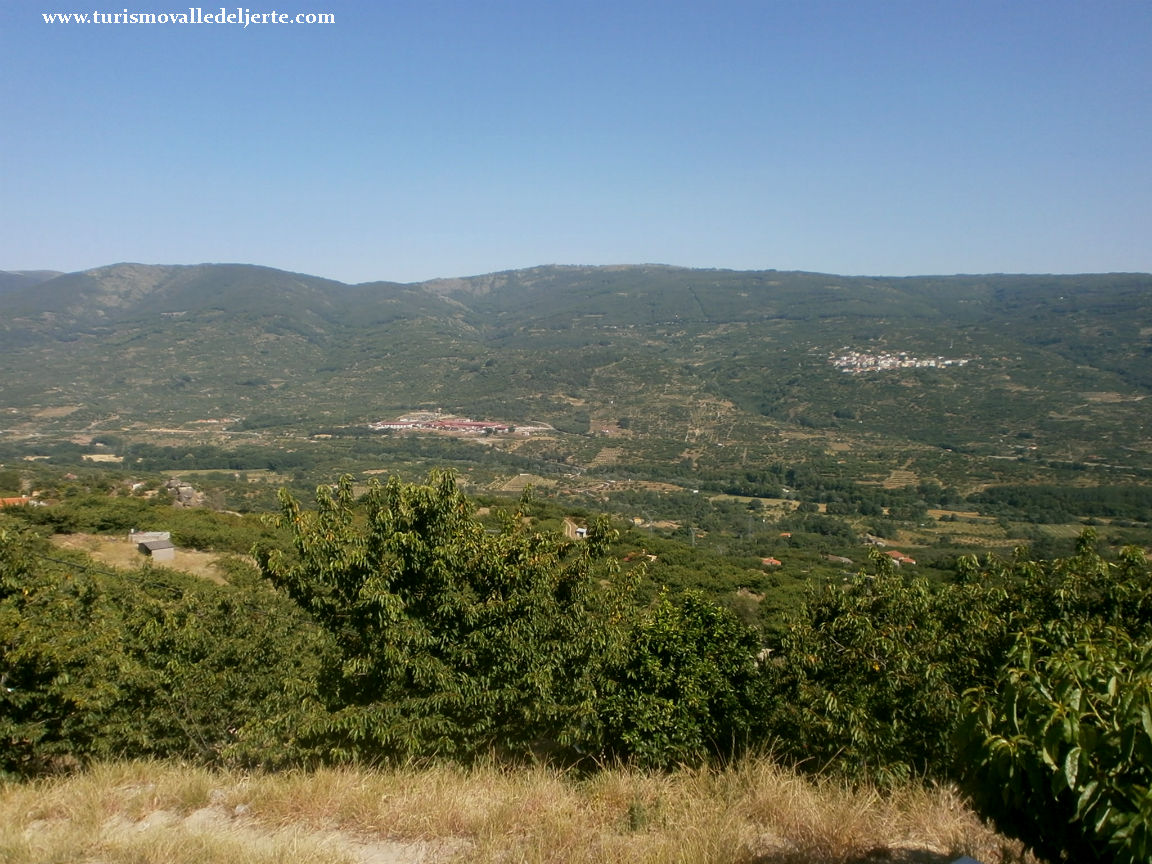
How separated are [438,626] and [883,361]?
12086 cm

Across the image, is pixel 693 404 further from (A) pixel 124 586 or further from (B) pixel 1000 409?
(A) pixel 124 586

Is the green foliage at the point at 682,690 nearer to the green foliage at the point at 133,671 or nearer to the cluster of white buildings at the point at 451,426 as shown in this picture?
the green foliage at the point at 133,671

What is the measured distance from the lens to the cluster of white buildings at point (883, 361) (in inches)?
4305

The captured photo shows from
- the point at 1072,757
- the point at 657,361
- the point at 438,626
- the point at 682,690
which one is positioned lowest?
the point at 657,361

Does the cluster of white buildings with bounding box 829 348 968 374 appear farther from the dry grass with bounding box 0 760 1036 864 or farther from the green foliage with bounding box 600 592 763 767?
the dry grass with bounding box 0 760 1036 864

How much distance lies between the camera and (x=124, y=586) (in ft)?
45.2

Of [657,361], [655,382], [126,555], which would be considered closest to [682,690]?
[126,555]

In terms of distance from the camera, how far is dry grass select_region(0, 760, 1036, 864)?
4113 mm

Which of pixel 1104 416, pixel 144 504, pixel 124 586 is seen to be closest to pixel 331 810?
pixel 124 586

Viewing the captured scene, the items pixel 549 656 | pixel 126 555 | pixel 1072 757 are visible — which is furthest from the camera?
pixel 126 555

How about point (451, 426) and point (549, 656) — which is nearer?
point (549, 656)

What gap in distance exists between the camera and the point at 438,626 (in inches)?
254

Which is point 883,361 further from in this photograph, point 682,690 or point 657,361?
point 682,690

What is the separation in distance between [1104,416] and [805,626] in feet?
305
